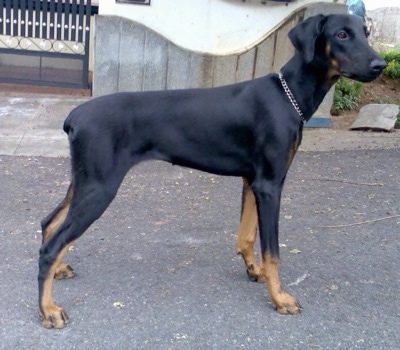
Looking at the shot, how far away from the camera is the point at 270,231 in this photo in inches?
169

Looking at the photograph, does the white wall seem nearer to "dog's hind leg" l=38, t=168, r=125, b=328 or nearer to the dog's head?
the dog's head

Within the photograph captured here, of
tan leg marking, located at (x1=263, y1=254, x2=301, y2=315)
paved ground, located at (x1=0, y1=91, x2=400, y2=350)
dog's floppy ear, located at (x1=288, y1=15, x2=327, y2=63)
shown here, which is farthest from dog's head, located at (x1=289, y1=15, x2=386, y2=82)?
paved ground, located at (x1=0, y1=91, x2=400, y2=350)

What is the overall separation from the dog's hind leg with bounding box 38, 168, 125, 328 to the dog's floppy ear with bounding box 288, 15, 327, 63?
1.34 m

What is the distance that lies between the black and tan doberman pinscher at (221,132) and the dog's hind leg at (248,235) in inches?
10.2

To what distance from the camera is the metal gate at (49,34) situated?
990cm

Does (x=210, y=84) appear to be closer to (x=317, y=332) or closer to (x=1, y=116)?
(x=1, y=116)

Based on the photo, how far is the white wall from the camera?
852 centimetres

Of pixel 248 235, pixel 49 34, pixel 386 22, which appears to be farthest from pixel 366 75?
pixel 386 22

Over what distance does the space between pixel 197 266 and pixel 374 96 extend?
6214mm

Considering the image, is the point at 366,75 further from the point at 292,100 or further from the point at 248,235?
the point at 248,235

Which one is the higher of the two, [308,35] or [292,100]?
[308,35]

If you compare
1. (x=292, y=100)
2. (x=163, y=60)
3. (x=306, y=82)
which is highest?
(x=306, y=82)

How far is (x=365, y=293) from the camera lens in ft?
15.3

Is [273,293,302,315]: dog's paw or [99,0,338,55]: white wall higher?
[99,0,338,55]: white wall
